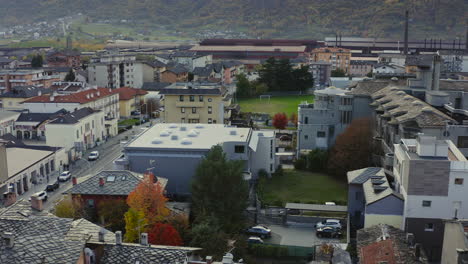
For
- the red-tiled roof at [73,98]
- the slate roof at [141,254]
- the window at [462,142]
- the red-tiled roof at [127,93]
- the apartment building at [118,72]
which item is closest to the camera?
the slate roof at [141,254]

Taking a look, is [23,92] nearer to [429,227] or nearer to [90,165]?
[90,165]

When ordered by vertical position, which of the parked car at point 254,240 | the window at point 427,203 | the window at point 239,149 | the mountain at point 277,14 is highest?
the mountain at point 277,14

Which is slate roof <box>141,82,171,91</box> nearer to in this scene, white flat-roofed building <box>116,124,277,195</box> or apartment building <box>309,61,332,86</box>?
apartment building <box>309,61,332,86</box>

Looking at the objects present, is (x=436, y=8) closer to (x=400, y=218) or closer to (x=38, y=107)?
(x=38, y=107)

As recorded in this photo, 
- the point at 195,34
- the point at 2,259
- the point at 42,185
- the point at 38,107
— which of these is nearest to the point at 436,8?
the point at 195,34

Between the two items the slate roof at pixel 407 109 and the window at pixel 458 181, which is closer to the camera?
the window at pixel 458 181

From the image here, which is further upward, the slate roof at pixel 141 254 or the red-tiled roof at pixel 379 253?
the slate roof at pixel 141 254

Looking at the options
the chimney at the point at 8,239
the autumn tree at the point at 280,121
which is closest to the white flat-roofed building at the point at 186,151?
the autumn tree at the point at 280,121

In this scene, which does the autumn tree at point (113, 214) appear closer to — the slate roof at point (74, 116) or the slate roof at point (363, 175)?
the slate roof at point (363, 175)
